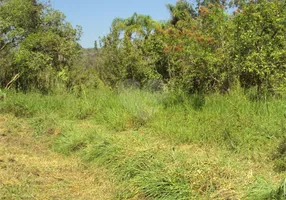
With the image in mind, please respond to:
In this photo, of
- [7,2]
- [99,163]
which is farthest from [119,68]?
[99,163]

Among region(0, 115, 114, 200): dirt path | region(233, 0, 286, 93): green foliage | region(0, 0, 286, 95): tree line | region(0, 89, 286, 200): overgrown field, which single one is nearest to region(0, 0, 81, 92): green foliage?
region(0, 0, 286, 95): tree line

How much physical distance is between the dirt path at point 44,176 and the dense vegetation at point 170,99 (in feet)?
0.80

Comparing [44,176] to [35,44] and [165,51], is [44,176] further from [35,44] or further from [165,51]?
[35,44]

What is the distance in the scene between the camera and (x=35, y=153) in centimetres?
661

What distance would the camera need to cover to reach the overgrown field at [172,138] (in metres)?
4.20

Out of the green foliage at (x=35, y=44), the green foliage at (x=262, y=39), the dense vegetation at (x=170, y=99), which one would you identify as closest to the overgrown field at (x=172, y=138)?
the dense vegetation at (x=170, y=99)

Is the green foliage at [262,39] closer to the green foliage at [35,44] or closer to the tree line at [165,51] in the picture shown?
the tree line at [165,51]

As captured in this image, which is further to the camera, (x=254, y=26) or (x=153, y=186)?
(x=254, y=26)

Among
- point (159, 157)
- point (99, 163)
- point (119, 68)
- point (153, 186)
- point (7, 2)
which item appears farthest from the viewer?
point (119, 68)

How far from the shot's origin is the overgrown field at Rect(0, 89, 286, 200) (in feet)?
13.8

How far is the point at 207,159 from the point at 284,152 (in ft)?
3.63

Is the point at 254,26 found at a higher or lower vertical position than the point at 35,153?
higher

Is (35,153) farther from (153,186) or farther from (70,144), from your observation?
(153,186)

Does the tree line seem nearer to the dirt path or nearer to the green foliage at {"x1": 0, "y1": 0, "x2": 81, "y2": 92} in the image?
the green foliage at {"x1": 0, "y1": 0, "x2": 81, "y2": 92}
